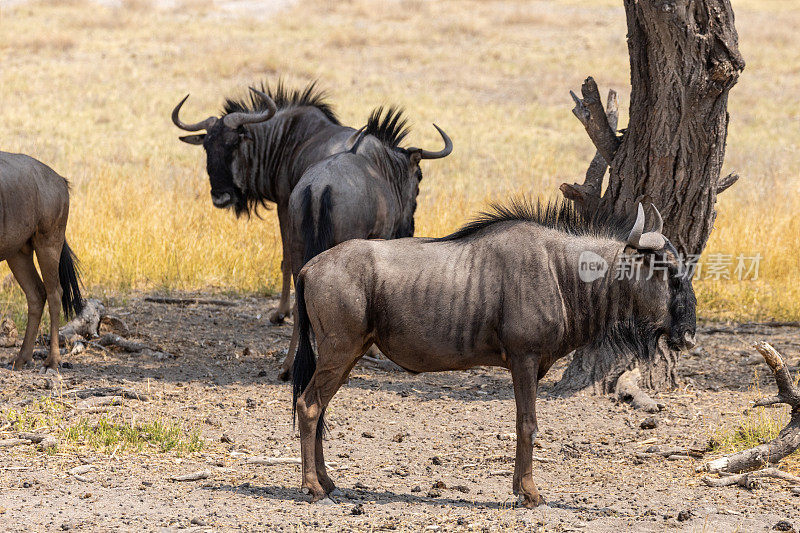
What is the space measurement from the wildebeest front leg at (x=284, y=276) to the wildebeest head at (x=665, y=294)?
4.78 m

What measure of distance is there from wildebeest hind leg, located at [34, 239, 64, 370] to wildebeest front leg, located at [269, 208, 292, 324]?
7.01 ft

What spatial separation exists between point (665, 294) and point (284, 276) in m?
5.04

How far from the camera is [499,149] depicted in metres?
20.7

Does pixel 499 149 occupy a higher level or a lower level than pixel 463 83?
lower

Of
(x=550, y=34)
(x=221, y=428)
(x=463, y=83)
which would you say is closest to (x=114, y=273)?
(x=221, y=428)

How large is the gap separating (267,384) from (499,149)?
13.9 meters

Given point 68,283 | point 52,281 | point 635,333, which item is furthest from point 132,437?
point 635,333

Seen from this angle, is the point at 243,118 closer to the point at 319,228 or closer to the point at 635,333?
the point at 319,228

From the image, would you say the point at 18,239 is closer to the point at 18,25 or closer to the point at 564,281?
the point at 564,281

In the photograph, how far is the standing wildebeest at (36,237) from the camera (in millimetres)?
7301

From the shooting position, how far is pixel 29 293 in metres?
7.76

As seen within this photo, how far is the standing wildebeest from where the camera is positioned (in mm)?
7301

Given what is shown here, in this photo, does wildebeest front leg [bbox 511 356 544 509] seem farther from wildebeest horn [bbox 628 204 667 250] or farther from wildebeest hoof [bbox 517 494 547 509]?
wildebeest horn [bbox 628 204 667 250]

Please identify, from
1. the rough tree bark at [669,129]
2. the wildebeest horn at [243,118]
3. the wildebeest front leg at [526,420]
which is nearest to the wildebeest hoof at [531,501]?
the wildebeest front leg at [526,420]
